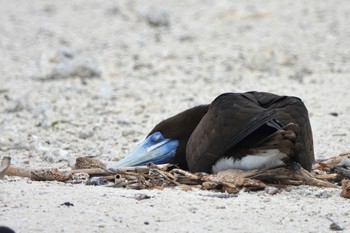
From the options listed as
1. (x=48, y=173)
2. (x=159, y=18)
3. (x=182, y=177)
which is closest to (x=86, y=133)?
(x=48, y=173)

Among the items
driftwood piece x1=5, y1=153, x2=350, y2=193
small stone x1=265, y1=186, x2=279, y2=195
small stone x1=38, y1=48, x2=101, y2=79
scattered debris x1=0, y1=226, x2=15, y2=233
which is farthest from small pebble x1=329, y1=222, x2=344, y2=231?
small stone x1=38, y1=48, x2=101, y2=79

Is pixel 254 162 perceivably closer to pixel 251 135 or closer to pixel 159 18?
pixel 251 135

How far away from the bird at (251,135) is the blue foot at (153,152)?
16cm

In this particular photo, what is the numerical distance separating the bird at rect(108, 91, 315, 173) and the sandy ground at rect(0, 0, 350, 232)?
29 centimetres

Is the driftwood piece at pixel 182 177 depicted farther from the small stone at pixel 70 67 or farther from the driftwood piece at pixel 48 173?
the small stone at pixel 70 67

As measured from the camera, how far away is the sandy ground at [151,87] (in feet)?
19.3

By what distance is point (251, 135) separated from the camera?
6.88 m

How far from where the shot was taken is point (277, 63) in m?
12.6

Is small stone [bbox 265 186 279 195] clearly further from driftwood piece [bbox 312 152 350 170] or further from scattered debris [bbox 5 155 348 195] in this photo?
driftwood piece [bbox 312 152 350 170]

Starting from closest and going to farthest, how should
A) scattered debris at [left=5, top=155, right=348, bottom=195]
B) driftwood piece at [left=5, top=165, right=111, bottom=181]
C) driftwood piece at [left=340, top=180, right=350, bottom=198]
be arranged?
1. driftwood piece at [left=340, top=180, right=350, bottom=198]
2. scattered debris at [left=5, top=155, right=348, bottom=195]
3. driftwood piece at [left=5, top=165, right=111, bottom=181]

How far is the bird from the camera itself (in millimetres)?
6699

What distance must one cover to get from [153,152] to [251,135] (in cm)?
111

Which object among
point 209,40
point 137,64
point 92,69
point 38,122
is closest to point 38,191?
point 38,122

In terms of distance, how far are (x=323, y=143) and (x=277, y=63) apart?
163 inches
